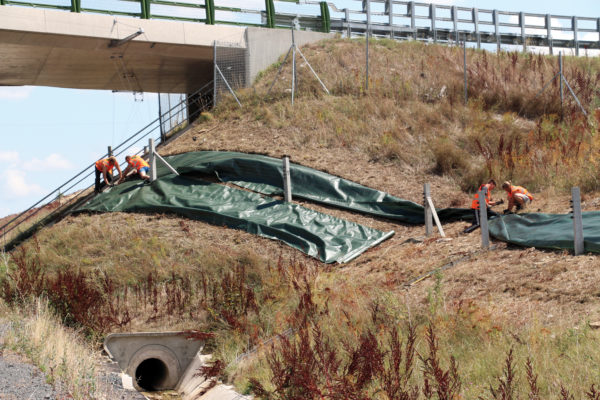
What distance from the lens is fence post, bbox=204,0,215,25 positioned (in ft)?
75.4

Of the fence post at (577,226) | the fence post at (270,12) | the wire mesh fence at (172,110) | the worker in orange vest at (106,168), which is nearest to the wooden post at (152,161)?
the worker in orange vest at (106,168)

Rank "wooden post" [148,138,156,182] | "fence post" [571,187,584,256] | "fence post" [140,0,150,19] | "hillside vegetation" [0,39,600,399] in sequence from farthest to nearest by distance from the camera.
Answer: "fence post" [140,0,150,19]
"wooden post" [148,138,156,182]
"fence post" [571,187,584,256]
"hillside vegetation" [0,39,600,399]

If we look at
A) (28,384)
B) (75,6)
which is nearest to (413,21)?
(75,6)

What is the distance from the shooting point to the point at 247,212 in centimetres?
1545

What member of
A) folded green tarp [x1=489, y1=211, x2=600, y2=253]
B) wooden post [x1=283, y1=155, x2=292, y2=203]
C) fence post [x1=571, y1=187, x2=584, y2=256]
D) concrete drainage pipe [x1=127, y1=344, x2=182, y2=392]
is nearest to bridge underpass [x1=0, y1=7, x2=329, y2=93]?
wooden post [x1=283, y1=155, x2=292, y2=203]

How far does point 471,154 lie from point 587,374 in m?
13.6

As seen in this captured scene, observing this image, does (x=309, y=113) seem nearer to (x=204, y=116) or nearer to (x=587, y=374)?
(x=204, y=116)

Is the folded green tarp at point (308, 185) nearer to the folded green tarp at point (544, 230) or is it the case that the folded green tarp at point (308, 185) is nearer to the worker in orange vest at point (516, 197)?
the worker in orange vest at point (516, 197)

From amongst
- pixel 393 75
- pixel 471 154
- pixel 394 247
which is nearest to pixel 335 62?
pixel 393 75

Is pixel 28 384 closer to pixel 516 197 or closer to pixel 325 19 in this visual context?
pixel 516 197

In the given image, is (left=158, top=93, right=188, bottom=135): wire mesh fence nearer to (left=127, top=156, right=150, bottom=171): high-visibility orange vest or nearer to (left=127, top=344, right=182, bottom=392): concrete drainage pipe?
(left=127, top=156, right=150, bottom=171): high-visibility orange vest

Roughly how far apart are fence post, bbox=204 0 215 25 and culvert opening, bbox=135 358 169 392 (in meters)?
14.1

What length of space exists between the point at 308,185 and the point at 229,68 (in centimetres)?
849

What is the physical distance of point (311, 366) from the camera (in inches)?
263
